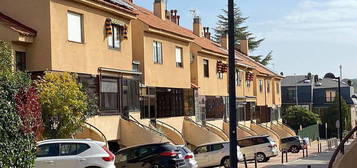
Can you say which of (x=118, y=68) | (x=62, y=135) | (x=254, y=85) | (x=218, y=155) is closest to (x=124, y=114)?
(x=118, y=68)

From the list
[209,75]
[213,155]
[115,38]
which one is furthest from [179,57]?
[115,38]

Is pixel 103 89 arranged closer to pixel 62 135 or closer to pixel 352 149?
pixel 62 135

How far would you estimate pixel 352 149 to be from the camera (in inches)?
543

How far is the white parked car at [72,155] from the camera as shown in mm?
16953

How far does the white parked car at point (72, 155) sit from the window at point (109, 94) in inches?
327

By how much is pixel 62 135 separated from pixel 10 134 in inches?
319

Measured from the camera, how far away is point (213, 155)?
102 feet

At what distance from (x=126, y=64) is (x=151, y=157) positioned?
7.18 meters

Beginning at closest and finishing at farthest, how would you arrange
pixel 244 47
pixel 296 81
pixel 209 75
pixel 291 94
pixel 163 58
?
pixel 163 58, pixel 209 75, pixel 244 47, pixel 291 94, pixel 296 81

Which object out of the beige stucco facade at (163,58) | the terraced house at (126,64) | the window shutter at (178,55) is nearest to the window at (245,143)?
the terraced house at (126,64)

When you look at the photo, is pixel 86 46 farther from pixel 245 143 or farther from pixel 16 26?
pixel 245 143

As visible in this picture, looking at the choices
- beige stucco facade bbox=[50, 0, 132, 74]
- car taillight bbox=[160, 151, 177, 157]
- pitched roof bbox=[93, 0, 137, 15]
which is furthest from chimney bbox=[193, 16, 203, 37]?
car taillight bbox=[160, 151, 177, 157]

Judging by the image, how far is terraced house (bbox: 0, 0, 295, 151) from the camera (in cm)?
2234

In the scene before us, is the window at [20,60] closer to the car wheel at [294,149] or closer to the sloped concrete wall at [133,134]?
the sloped concrete wall at [133,134]
